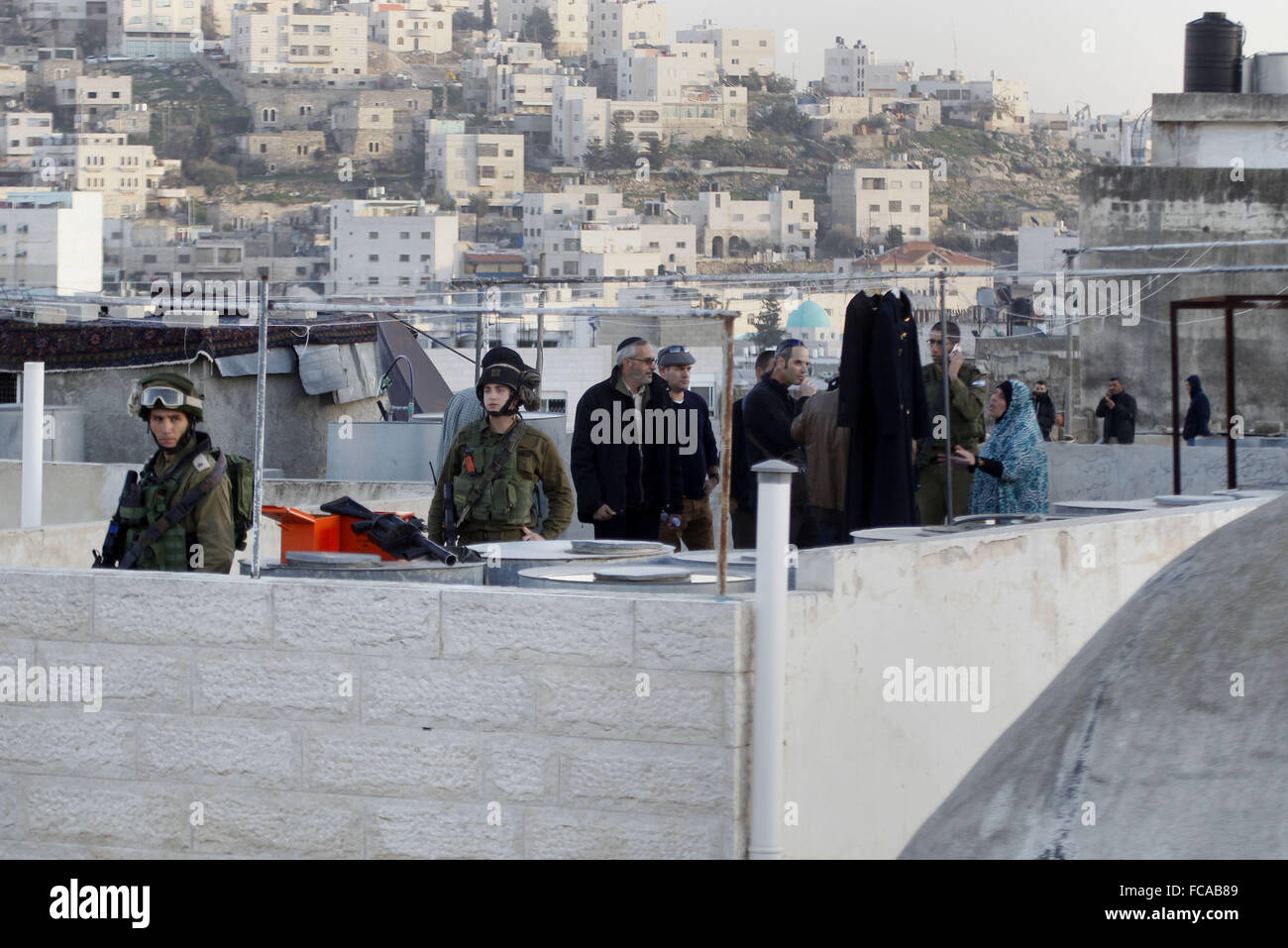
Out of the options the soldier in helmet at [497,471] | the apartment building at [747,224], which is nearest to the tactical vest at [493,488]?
the soldier in helmet at [497,471]

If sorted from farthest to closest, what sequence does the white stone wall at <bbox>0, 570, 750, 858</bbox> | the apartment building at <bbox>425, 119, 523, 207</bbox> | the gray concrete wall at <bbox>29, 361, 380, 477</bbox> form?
1. the apartment building at <bbox>425, 119, 523, 207</bbox>
2. the gray concrete wall at <bbox>29, 361, 380, 477</bbox>
3. the white stone wall at <bbox>0, 570, 750, 858</bbox>

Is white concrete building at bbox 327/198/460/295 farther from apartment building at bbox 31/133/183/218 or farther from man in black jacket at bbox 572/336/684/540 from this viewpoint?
man in black jacket at bbox 572/336/684/540

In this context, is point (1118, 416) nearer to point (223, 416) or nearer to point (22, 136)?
point (223, 416)

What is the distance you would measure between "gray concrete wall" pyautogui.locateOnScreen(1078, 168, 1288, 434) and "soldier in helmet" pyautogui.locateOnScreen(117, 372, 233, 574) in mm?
13960

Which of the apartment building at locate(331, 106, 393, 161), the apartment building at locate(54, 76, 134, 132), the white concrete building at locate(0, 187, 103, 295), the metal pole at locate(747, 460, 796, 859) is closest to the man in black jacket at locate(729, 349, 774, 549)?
the metal pole at locate(747, 460, 796, 859)

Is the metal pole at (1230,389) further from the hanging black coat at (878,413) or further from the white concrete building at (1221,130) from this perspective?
the white concrete building at (1221,130)

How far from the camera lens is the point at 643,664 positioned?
498 cm

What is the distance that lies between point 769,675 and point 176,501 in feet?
7.81

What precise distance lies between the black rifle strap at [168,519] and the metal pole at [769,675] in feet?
7.36

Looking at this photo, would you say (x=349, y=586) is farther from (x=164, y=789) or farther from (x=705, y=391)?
(x=705, y=391)

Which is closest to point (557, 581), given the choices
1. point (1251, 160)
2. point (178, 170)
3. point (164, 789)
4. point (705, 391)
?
point (164, 789)

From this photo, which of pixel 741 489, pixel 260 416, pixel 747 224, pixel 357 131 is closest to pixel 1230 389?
pixel 741 489

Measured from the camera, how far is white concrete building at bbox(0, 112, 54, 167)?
172m

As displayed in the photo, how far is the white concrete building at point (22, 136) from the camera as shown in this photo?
17162cm
